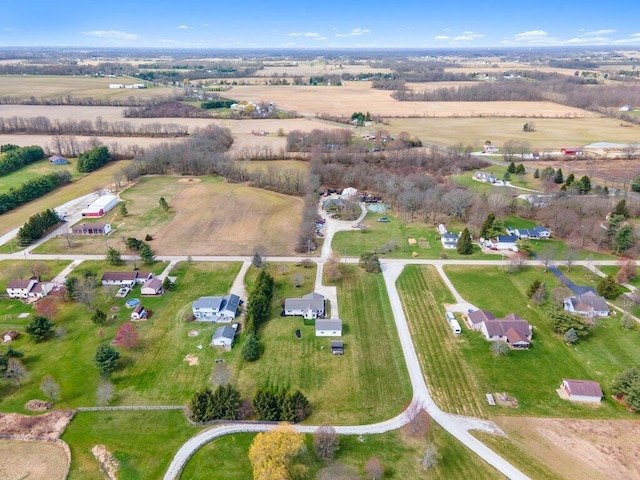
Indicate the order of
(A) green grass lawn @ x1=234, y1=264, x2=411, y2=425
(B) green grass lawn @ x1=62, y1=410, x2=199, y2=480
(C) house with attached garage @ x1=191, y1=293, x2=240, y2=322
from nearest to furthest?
1. (B) green grass lawn @ x1=62, y1=410, x2=199, y2=480
2. (A) green grass lawn @ x1=234, y1=264, x2=411, y2=425
3. (C) house with attached garage @ x1=191, y1=293, x2=240, y2=322

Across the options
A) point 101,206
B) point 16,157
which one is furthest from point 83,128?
point 101,206

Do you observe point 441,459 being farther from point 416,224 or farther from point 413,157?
point 413,157

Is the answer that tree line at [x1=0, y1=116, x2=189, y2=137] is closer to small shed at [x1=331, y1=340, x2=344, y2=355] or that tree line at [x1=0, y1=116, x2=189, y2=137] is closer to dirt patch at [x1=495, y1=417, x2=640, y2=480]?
small shed at [x1=331, y1=340, x2=344, y2=355]

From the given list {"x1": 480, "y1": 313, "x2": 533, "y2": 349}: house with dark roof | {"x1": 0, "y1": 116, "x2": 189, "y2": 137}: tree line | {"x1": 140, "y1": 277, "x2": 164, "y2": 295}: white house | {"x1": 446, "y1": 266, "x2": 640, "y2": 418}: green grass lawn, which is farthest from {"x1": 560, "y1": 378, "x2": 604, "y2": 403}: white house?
{"x1": 0, "y1": 116, "x2": 189, "y2": 137}: tree line

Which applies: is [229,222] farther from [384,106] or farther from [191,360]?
[384,106]

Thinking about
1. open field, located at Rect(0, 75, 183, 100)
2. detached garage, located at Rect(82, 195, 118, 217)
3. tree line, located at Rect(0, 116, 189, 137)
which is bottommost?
detached garage, located at Rect(82, 195, 118, 217)

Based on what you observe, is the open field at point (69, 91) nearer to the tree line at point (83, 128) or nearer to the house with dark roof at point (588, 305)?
the tree line at point (83, 128)
